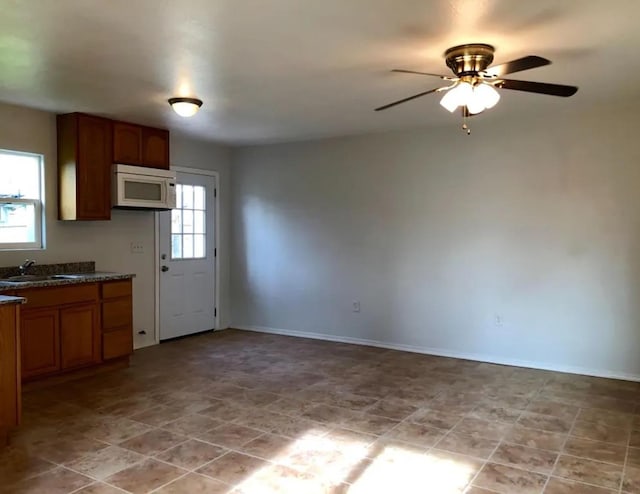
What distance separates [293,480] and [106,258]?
3555 millimetres

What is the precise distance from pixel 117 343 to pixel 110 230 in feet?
4.17

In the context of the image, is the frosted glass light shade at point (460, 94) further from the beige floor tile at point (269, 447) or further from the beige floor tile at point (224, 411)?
the beige floor tile at point (224, 411)

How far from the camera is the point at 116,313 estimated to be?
15.8 ft

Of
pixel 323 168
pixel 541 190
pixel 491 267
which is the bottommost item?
pixel 491 267

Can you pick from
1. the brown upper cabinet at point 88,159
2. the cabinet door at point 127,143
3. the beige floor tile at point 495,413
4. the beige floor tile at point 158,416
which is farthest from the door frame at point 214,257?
the beige floor tile at point 495,413

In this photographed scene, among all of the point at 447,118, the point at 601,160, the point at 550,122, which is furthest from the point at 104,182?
the point at 601,160

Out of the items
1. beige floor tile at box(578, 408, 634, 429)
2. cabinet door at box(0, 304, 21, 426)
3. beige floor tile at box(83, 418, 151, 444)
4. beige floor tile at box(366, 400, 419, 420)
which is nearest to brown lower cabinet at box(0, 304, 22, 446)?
cabinet door at box(0, 304, 21, 426)

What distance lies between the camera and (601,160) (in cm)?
462

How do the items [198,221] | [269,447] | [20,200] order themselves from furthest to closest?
1. [198,221]
2. [20,200]
3. [269,447]

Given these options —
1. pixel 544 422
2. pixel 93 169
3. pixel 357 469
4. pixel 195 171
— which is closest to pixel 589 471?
pixel 544 422

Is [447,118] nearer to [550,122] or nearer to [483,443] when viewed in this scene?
[550,122]

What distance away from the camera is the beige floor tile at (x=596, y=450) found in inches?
117

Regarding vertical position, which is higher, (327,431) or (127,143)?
(127,143)

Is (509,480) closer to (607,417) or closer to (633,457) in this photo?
(633,457)
